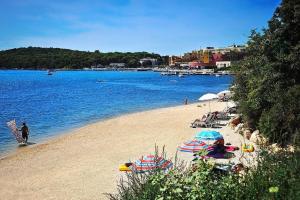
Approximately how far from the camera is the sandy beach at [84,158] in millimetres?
13490

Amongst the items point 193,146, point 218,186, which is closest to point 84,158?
point 193,146

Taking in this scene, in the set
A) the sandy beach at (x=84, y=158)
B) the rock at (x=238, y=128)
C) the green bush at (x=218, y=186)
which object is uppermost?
the green bush at (x=218, y=186)

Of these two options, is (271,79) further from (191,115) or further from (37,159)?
(191,115)

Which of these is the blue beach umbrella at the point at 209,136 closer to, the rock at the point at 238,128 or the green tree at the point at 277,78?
the green tree at the point at 277,78

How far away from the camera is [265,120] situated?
16.0m

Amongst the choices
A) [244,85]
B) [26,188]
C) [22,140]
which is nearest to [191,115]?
[244,85]

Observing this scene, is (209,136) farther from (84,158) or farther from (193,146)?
(84,158)

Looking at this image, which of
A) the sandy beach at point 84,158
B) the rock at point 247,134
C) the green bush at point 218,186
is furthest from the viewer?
the rock at point 247,134

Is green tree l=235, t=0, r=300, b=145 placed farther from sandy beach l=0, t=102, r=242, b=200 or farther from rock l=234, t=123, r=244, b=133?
sandy beach l=0, t=102, r=242, b=200

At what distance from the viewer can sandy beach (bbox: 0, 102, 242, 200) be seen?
531 inches

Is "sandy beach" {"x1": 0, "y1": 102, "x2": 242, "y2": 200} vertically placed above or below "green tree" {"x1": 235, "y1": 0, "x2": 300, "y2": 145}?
below

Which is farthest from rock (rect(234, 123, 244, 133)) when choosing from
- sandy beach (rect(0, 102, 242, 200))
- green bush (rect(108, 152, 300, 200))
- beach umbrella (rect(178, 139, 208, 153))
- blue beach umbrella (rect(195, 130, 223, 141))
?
green bush (rect(108, 152, 300, 200))

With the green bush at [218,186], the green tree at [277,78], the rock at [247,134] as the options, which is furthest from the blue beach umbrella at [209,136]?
the green bush at [218,186]

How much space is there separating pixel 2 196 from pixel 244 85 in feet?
46.9
